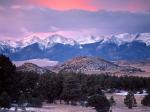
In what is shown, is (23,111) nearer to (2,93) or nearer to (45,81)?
(2,93)

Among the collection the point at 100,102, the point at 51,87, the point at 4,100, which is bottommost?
the point at 100,102

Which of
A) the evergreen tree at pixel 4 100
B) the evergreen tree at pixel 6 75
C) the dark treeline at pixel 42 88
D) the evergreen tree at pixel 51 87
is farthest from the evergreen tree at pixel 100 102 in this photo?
the evergreen tree at pixel 51 87

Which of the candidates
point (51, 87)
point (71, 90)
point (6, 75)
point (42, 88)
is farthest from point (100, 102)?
point (42, 88)

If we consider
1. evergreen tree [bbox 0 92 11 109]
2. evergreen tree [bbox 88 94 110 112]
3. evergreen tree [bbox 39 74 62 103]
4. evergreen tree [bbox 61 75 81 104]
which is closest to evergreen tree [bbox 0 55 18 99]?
evergreen tree [bbox 0 92 11 109]

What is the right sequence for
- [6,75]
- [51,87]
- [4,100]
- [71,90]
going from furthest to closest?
[51,87] < [71,90] < [6,75] < [4,100]

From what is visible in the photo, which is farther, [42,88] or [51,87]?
[42,88]

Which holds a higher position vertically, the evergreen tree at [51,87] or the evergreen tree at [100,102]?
the evergreen tree at [51,87]

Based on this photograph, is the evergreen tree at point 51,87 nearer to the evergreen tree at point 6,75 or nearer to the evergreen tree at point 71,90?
the evergreen tree at point 71,90

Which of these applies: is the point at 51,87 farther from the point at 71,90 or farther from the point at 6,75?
the point at 6,75

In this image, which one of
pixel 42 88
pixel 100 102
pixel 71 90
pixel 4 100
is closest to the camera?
pixel 4 100

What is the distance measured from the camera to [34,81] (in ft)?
394

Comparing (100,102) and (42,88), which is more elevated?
(42,88)

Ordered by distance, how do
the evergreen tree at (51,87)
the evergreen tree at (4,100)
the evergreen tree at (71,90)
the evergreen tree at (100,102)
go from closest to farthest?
the evergreen tree at (4,100)
the evergreen tree at (100,102)
the evergreen tree at (71,90)
the evergreen tree at (51,87)

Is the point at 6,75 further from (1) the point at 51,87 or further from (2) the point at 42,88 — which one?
(2) the point at 42,88
